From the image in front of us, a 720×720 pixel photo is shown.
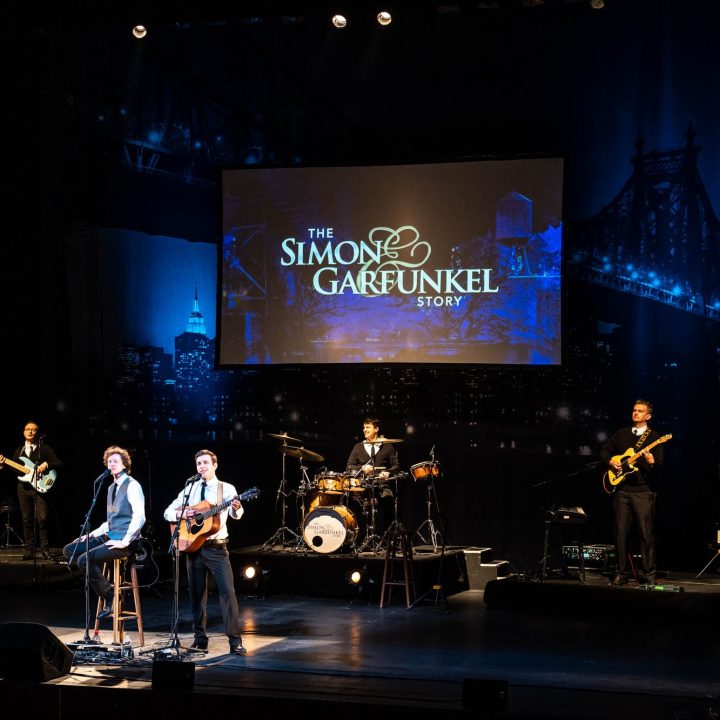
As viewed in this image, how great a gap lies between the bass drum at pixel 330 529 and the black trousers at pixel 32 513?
2998mm

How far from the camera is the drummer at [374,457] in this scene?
38.4ft

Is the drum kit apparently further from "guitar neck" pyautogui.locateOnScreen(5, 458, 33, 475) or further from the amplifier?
"guitar neck" pyautogui.locateOnScreen(5, 458, 33, 475)

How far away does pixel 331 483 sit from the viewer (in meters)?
11.6

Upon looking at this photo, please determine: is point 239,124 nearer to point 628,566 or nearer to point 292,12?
point 292,12

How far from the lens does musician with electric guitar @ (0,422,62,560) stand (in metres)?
12.6

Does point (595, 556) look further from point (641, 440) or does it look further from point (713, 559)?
point (641, 440)

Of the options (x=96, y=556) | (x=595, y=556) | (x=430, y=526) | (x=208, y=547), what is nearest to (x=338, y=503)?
(x=430, y=526)

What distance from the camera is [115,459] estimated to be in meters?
8.78

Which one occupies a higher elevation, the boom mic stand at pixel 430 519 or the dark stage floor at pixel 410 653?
the boom mic stand at pixel 430 519

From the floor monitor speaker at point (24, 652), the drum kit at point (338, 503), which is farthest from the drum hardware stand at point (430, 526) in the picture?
the floor monitor speaker at point (24, 652)

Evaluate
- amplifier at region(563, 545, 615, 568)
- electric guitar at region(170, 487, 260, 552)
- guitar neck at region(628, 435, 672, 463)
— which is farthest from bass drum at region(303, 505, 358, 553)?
electric guitar at region(170, 487, 260, 552)

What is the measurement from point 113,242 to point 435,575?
532 centimetres

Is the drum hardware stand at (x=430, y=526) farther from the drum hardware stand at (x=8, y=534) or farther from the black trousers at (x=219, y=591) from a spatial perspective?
the drum hardware stand at (x=8, y=534)

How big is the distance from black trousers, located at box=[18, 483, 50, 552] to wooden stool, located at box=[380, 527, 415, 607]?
3.86 meters
